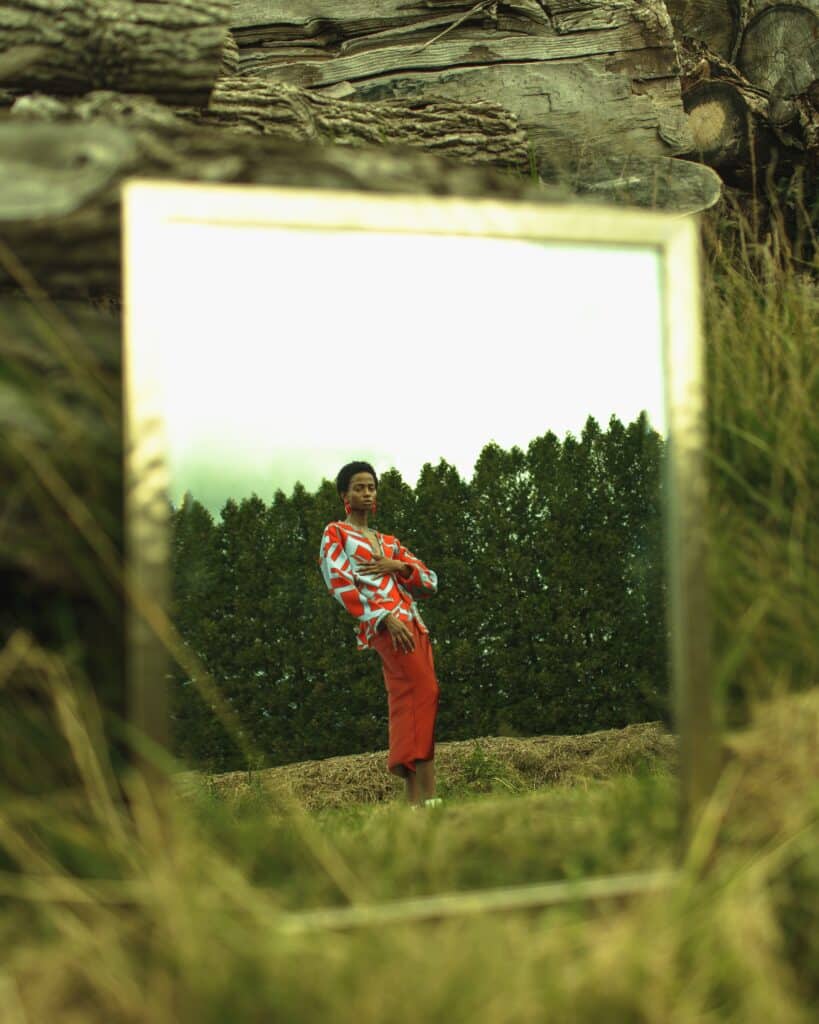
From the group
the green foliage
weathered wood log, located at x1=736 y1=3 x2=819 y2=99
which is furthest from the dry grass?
weathered wood log, located at x1=736 y1=3 x2=819 y2=99

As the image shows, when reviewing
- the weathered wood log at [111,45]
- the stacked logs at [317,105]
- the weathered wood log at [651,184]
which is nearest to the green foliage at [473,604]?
the weathered wood log at [651,184]

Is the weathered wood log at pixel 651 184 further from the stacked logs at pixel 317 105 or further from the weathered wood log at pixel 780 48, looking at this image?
the weathered wood log at pixel 780 48

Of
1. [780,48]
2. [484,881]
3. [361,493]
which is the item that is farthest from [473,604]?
[484,881]

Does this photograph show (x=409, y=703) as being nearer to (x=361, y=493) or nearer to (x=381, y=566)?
(x=381, y=566)

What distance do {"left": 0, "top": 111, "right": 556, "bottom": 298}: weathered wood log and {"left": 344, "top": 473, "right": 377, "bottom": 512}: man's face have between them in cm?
285

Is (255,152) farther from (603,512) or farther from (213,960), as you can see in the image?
(603,512)

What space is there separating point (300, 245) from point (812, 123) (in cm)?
369

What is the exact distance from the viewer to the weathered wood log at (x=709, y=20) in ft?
22.9

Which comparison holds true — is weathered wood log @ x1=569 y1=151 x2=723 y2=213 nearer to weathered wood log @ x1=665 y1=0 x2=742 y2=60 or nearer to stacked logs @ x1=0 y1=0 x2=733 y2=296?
stacked logs @ x1=0 y1=0 x2=733 y2=296

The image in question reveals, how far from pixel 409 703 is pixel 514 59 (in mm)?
2996

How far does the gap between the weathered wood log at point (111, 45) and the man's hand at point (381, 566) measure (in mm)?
2322

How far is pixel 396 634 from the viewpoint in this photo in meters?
4.62

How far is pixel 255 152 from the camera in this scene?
6.63 ft

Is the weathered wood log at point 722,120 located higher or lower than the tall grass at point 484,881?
higher
